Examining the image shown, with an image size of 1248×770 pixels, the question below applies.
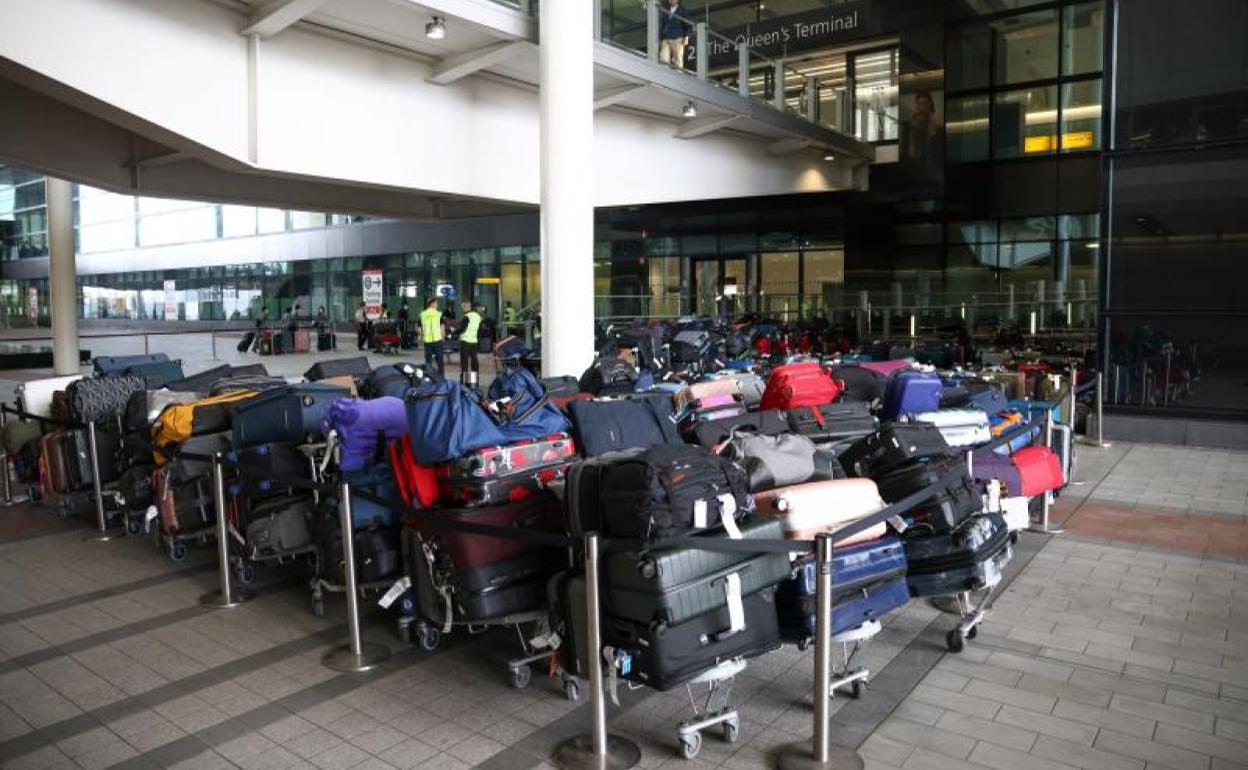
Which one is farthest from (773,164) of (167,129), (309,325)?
(309,325)

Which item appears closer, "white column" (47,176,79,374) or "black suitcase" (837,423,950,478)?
"black suitcase" (837,423,950,478)

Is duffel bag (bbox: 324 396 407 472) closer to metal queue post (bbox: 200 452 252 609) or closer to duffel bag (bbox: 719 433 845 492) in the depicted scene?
metal queue post (bbox: 200 452 252 609)

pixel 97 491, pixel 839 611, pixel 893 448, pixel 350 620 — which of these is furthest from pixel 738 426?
pixel 97 491

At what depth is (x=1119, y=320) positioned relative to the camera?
13.2m

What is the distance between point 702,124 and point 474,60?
6.01 metres

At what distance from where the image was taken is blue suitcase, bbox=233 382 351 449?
6656 mm

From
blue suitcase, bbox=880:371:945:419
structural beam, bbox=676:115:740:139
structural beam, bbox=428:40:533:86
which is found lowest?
blue suitcase, bbox=880:371:945:419

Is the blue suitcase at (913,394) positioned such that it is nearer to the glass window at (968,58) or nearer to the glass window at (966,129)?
A: the glass window at (966,129)

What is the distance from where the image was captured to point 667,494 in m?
3.85

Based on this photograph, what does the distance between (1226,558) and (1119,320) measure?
698 cm

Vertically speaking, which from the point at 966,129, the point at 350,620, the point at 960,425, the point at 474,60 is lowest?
the point at 350,620

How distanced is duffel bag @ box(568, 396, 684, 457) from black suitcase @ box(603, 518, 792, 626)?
5.04 feet

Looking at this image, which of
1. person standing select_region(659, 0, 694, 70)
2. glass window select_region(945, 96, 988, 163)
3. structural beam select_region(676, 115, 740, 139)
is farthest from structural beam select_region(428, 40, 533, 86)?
glass window select_region(945, 96, 988, 163)

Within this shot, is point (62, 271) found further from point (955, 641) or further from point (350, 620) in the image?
point (955, 641)
